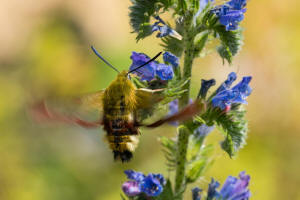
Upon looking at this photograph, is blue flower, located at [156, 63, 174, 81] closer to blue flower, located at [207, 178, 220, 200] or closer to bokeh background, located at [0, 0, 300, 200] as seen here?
blue flower, located at [207, 178, 220, 200]

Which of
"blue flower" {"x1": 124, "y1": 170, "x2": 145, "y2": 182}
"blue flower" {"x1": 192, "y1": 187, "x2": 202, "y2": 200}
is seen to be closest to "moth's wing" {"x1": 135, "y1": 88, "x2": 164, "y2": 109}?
"blue flower" {"x1": 124, "y1": 170, "x2": 145, "y2": 182}

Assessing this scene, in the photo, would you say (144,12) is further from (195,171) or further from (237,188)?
(237,188)

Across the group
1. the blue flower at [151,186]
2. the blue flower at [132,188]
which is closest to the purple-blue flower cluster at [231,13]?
the blue flower at [151,186]

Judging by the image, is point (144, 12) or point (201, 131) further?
point (201, 131)

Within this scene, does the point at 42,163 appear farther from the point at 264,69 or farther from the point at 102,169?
the point at 264,69

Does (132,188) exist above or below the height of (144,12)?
below

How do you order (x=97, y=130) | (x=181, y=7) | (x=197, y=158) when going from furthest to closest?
(x=97, y=130) → (x=197, y=158) → (x=181, y=7)

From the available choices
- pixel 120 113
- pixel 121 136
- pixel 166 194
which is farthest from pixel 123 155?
pixel 166 194
